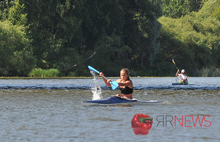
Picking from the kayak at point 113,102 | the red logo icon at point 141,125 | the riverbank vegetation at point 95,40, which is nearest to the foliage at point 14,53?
the riverbank vegetation at point 95,40

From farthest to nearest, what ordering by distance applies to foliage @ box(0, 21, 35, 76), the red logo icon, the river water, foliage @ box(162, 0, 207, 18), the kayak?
1. foliage @ box(162, 0, 207, 18)
2. foliage @ box(0, 21, 35, 76)
3. the kayak
4. the red logo icon
5. the river water

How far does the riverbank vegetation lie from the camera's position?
60.1 m

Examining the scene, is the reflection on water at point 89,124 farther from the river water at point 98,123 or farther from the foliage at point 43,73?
the foliage at point 43,73

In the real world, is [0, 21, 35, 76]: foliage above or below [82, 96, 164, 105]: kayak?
above

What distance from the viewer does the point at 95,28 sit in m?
69.9

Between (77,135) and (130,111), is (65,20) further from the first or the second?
(77,135)

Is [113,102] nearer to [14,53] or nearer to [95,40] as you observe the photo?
[14,53]

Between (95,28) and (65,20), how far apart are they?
6859 millimetres

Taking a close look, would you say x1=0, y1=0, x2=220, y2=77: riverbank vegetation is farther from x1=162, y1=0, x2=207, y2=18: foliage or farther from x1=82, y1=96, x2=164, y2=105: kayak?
x1=82, y1=96, x2=164, y2=105: kayak

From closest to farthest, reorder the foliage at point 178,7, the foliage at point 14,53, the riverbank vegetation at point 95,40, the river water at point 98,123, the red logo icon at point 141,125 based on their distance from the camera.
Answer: the river water at point 98,123 → the red logo icon at point 141,125 → the foliage at point 14,53 → the riverbank vegetation at point 95,40 → the foliage at point 178,7

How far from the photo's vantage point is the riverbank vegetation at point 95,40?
197 ft

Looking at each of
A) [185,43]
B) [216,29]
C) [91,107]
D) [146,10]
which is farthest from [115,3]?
[91,107]

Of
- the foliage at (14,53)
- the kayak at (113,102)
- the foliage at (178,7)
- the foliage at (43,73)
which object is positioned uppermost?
the foliage at (178,7)

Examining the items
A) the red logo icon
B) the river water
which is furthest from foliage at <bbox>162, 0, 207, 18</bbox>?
the red logo icon
